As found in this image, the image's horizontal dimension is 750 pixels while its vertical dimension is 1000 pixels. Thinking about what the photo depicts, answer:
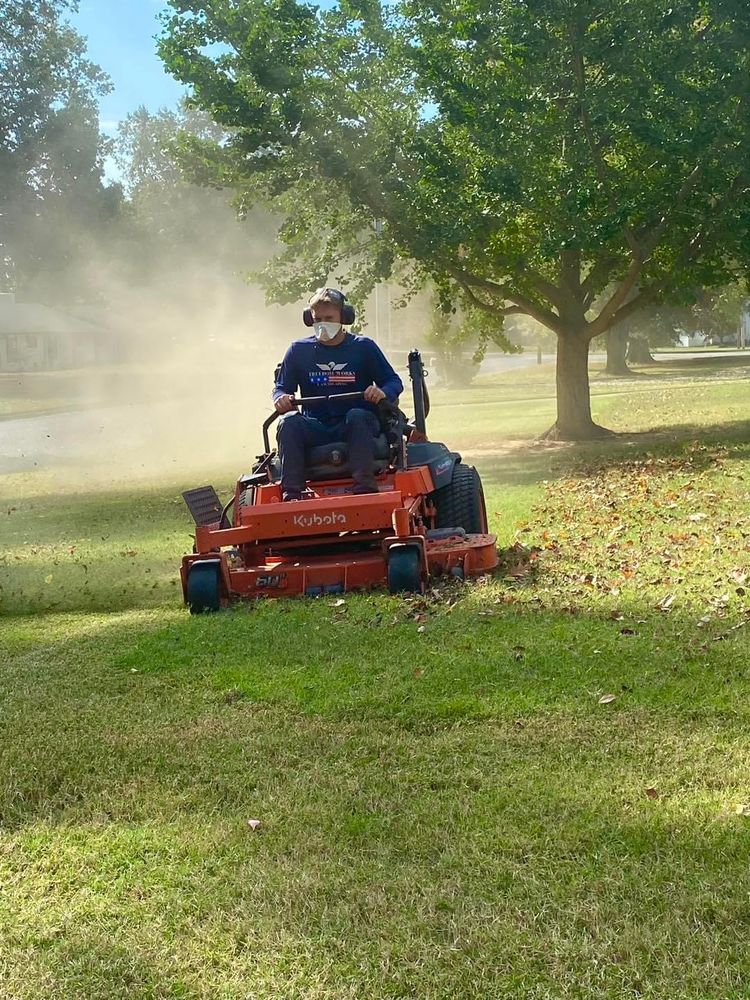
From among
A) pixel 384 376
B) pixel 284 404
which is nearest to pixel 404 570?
pixel 284 404

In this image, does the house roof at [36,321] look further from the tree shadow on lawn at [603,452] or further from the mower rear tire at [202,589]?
the mower rear tire at [202,589]

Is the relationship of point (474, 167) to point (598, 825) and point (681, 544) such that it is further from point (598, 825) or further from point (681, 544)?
point (598, 825)

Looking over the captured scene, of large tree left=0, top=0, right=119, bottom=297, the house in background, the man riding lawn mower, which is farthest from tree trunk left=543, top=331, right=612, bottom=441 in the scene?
the house in background

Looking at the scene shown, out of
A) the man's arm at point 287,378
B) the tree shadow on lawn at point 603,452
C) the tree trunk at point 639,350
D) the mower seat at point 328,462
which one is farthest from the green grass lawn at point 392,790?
the tree trunk at point 639,350

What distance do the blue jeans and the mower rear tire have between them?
0.83 meters

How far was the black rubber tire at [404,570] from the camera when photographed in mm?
7574

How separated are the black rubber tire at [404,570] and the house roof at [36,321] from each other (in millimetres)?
61910

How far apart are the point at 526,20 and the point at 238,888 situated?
15909 millimetres

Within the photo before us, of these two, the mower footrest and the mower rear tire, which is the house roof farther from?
the mower rear tire

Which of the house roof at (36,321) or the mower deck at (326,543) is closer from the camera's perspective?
the mower deck at (326,543)

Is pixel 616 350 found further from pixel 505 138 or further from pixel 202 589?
pixel 202 589

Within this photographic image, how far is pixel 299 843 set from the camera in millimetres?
3885

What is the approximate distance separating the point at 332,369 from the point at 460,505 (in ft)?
4.75

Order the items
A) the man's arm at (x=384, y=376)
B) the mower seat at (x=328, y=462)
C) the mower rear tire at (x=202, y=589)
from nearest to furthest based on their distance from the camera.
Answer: the mower rear tire at (x=202, y=589)
the mower seat at (x=328, y=462)
the man's arm at (x=384, y=376)
